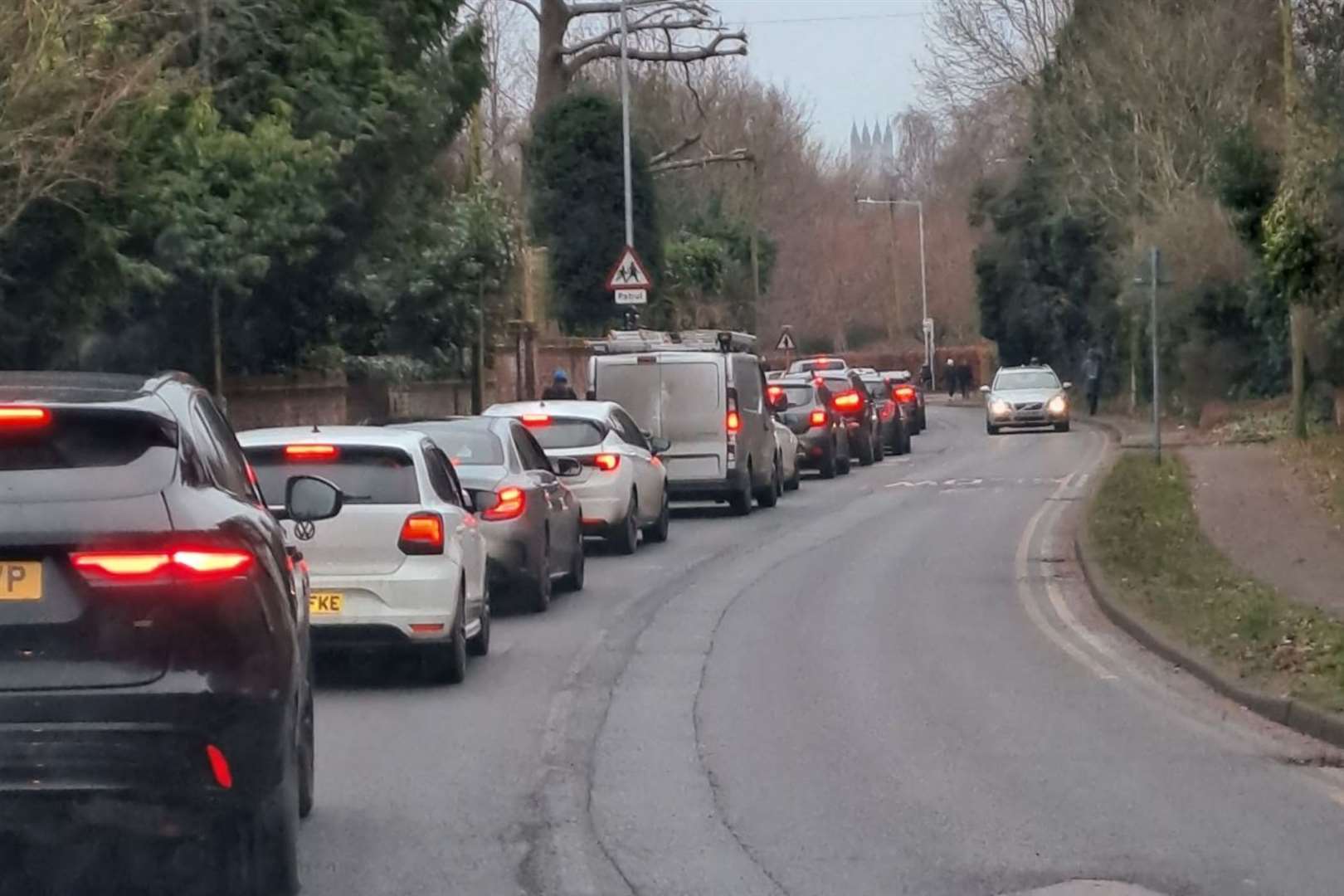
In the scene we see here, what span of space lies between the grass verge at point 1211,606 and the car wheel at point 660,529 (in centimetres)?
441

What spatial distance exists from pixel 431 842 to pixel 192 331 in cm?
2057

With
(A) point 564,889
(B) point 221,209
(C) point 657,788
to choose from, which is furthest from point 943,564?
(A) point 564,889

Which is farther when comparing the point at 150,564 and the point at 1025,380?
the point at 1025,380

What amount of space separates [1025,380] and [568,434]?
32174mm

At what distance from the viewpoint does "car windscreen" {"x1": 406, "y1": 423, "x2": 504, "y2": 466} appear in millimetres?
16578

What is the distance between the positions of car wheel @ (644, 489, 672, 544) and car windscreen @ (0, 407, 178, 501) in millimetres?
16553

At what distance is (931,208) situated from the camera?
10938 centimetres

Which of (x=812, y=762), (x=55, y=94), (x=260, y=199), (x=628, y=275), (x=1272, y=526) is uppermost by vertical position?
(x=55, y=94)

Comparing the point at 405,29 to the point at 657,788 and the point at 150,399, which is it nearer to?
the point at 657,788

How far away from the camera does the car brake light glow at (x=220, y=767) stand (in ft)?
21.4

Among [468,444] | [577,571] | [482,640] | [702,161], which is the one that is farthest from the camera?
[702,161]

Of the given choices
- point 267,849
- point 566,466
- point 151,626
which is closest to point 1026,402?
point 566,466

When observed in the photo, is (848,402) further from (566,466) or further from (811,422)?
(566,466)

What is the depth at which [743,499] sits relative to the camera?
1077 inches
